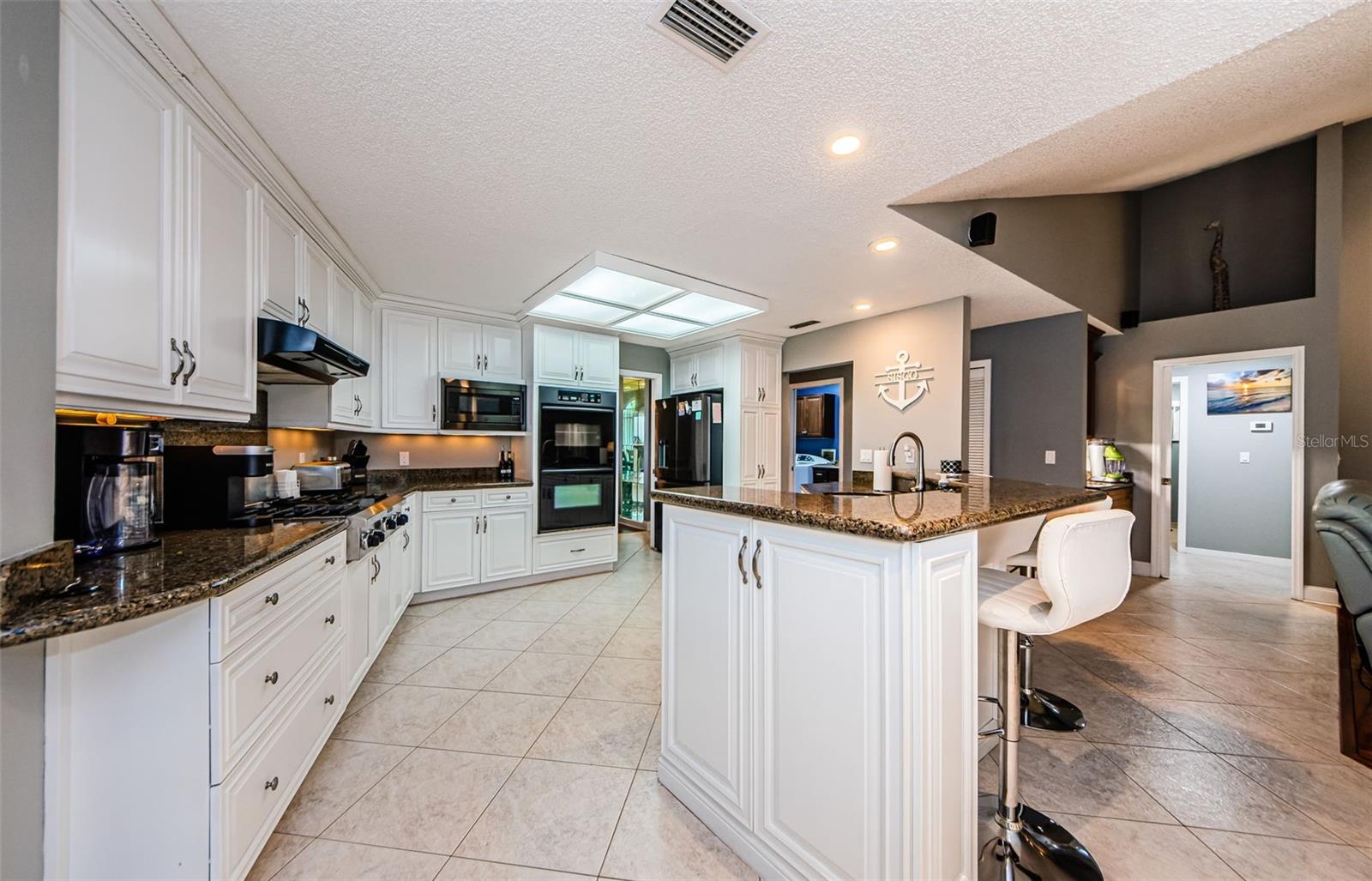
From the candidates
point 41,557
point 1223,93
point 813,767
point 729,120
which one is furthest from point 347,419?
point 1223,93

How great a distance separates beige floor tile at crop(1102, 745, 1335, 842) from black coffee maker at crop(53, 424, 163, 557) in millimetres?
3527

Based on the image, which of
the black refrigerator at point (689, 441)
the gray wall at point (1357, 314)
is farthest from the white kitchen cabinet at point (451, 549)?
the gray wall at point (1357, 314)

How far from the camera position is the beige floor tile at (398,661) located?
8.46 feet

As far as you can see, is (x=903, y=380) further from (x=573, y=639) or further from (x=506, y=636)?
(x=506, y=636)

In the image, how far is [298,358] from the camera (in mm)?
2260

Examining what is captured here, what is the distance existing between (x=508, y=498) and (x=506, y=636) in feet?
4.26

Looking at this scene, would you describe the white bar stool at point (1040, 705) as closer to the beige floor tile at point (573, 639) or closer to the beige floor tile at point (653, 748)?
the beige floor tile at point (653, 748)

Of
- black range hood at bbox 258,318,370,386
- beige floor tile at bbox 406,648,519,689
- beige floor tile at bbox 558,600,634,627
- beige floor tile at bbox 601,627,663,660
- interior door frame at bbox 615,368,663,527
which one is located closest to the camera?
black range hood at bbox 258,318,370,386

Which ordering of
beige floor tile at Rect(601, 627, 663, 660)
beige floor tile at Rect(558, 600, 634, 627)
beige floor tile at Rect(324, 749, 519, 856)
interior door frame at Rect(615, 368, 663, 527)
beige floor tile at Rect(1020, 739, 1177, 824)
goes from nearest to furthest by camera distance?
beige floor tile at Rect(324, 749, 519, 856) < beige floor tile at Rect(1020, 739, 1177, 824) < beige floor tile at Rect(601, 627, 663, 660) < beige floor tile at Rect(558, 600, 634, 627) < interior door frame at Rect(615, 368, 663, 527)

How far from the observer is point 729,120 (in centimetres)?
171

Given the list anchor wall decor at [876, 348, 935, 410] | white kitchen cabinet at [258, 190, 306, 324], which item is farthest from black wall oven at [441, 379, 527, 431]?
anchor wall decor at [876, 348, 935, 410]

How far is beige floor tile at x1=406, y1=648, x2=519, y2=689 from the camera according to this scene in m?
2.53

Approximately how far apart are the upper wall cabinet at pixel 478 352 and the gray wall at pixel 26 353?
9.95 ft

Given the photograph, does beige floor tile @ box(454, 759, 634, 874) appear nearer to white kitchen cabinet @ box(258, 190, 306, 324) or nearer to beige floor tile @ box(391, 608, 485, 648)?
beige floor tile @ box(391, 608, 485, 648)
